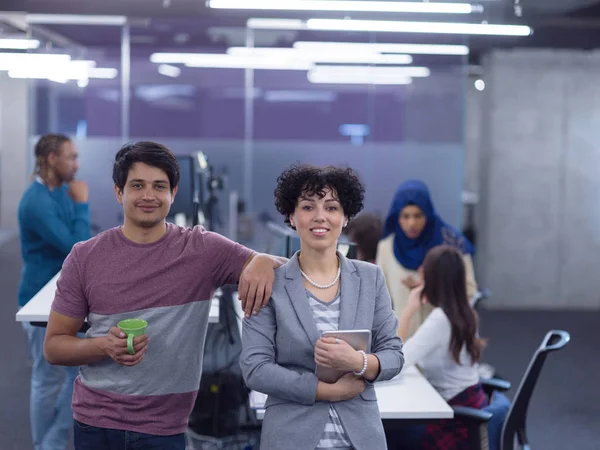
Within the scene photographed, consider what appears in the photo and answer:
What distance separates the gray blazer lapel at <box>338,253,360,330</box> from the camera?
5.95ft

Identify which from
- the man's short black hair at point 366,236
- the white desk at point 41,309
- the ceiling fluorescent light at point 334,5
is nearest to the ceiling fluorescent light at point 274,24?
the ceiling fluorescent light at point 334,5

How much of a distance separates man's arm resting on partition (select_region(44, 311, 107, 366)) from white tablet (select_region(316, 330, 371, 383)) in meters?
0.57

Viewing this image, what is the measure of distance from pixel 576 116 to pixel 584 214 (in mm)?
1042

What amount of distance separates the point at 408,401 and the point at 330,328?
3.49 ft

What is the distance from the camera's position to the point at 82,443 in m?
1.96

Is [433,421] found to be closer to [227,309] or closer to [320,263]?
[320,263]

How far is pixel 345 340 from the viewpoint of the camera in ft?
5.77

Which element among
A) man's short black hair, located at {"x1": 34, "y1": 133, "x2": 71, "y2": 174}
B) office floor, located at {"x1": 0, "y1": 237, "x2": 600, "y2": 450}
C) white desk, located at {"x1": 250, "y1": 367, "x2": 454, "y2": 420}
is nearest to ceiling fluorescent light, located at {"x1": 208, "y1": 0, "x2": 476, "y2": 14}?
man's short black hair, located at {"x1": 34, "y1": 133, "x2": 71, "y2": 174}

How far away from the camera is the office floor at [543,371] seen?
432cm

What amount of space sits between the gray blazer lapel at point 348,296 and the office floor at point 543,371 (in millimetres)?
2766

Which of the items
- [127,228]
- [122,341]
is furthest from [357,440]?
[127,228]

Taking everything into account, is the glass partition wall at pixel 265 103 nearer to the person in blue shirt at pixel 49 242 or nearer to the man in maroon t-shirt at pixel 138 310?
the person in blue shirt at pixel 49 242

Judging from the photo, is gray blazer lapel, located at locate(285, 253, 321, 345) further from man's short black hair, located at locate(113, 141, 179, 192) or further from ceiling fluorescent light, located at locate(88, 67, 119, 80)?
ceiling fluorescent light, located at locate(88, 67, 119, 80)

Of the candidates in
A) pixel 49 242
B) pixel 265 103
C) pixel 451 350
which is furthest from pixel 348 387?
pixel 265 103
